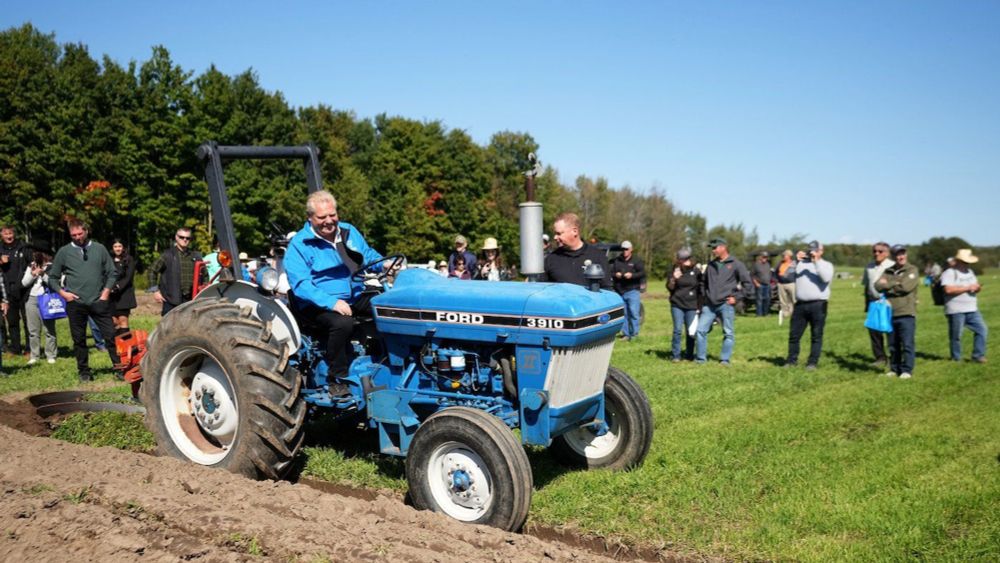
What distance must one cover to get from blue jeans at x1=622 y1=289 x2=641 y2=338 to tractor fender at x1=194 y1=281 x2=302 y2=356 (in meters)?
9.28

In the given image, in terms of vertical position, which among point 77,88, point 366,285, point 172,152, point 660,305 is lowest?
point 660,305

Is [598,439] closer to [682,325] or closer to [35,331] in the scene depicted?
[682,325]

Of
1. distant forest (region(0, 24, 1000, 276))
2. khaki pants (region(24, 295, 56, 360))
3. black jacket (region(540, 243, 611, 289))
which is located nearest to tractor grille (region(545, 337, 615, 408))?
black jacket (region(540, 243, 611, 289))

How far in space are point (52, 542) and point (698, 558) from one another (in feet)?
11.0

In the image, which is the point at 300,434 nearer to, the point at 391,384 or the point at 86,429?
the point at 391,384

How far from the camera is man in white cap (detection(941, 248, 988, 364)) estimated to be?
37.0 ft

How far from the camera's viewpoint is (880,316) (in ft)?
34.3

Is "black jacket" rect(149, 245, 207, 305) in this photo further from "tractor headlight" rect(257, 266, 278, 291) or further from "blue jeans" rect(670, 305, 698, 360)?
"blue jeans" rect(670, 305, 698, 360)

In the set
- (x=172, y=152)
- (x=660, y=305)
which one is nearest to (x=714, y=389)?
(x=660, y=305)

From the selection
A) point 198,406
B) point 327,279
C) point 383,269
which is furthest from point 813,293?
point 198,406

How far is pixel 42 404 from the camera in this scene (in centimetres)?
706

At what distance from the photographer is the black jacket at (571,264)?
21.7 ft

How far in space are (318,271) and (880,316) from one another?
836 centimetres

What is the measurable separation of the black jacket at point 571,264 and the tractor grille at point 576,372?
1.58 metres
